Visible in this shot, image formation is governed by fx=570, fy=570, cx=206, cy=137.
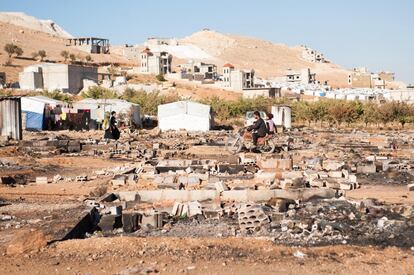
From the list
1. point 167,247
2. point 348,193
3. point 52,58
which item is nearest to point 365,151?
point 348,193

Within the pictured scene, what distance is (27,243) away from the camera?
22.4 ft

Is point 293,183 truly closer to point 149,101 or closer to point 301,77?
point 149,101

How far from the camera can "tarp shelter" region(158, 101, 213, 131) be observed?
33094 mm

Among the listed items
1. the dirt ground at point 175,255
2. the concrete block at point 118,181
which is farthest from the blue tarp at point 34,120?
the dirt ground at point 175,255

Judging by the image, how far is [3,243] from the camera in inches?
283

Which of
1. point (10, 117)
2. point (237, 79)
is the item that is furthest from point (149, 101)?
point (237, 79)

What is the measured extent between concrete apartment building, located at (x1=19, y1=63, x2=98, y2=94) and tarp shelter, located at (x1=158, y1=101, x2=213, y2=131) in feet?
67.0

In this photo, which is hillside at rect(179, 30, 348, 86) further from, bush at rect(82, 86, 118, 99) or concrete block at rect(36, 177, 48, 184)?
concrete block at rect(36, 177, 48, 184)

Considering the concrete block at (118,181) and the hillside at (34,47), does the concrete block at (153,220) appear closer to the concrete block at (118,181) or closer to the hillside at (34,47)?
the concrete block at (118,181)

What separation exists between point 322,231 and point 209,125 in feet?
84.8

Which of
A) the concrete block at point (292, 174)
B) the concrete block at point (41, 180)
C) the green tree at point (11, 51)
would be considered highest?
the green tree at point (11, 51)

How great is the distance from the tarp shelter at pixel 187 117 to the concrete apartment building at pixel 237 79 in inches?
1312

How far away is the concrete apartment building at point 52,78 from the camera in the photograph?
2007 inches

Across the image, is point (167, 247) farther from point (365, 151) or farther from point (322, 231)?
point (365, 151)
